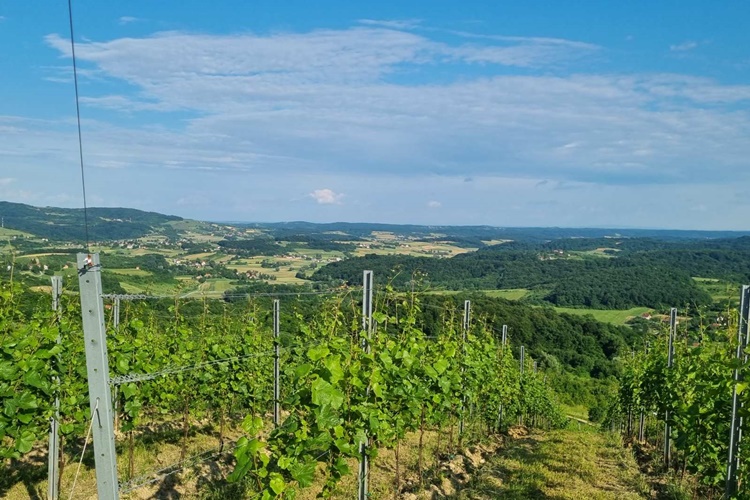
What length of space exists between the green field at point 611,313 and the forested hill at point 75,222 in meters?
55.2

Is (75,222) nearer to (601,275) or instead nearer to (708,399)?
(708,399)

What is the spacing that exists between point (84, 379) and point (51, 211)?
2028 inches

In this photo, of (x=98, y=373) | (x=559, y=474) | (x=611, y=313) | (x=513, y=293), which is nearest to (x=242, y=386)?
(x=98, y=373)

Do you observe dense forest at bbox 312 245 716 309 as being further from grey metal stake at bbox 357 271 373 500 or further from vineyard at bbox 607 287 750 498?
grey metal stake at bbox 357 271 373 500

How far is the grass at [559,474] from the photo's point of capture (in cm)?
844

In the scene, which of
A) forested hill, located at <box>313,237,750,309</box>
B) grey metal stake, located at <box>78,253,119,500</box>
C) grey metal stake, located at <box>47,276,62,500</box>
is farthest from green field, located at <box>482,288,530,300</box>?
grey metal stake, located at <box>78,253,119,500</box>

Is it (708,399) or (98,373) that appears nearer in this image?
(98,373)

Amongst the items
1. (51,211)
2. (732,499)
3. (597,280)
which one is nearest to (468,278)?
(597,280)

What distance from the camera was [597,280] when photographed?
90.9m

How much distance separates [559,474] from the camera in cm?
972

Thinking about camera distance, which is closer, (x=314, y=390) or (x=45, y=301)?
(x=314, y=390)

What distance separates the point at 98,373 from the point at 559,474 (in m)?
8.46

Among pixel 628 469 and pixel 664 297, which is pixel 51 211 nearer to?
pixel 628 469

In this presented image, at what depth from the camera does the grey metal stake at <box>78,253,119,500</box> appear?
12.5 ft
